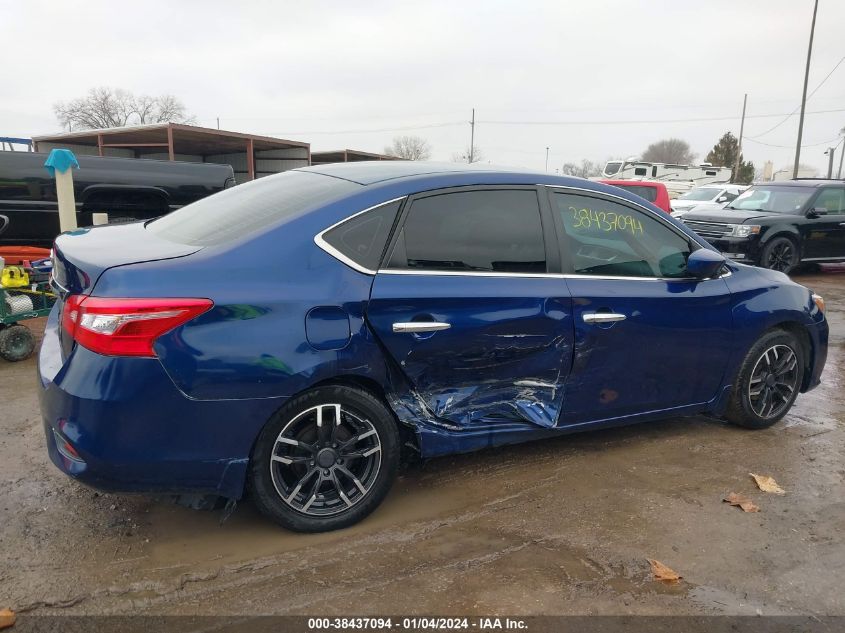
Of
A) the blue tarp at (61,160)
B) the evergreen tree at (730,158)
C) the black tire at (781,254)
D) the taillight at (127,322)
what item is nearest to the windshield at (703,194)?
the black tire at (781,254)

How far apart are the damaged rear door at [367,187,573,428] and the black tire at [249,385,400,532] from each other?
0.66ft

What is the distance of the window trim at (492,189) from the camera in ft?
9.74

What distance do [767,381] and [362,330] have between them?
2984 millimetres

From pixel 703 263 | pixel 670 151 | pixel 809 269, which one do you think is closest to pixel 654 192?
pixel 809 269

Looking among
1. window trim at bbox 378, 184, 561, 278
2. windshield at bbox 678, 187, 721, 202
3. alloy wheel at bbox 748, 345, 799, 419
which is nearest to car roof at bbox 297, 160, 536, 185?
window trim at bbox 378, 184, 561, 278

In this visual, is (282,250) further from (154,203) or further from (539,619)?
(154,203)

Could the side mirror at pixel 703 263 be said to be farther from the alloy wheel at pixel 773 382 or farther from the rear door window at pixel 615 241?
the alloy wheel at pixel 773 382

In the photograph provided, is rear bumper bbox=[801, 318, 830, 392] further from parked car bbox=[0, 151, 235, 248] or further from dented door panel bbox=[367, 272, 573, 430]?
parked car bbox=[0, 151, 235, 248]

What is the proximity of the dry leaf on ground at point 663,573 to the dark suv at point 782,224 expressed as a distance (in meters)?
9.19

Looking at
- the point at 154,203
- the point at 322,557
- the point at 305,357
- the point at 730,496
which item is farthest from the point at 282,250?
the point at 154,203

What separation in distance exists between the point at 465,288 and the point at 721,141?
70.1 meters

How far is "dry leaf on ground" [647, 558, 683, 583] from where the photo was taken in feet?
8.89

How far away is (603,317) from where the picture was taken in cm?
341

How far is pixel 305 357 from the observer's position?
2664mm
